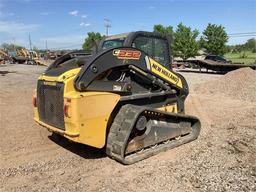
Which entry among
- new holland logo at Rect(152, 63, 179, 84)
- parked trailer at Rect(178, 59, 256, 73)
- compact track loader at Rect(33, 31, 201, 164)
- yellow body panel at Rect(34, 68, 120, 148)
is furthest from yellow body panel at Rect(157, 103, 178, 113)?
parked trailer at Rect(178, 59, 256, 73)

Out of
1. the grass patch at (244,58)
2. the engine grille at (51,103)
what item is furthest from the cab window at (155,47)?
the grass patch at (244,58)

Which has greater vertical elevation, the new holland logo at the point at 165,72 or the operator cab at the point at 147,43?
the operator cab at the point at 147,43

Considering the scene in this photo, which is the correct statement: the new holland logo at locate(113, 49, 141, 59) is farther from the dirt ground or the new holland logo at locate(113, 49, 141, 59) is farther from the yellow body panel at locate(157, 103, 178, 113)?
the dirt ground

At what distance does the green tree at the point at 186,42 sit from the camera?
4791 cm

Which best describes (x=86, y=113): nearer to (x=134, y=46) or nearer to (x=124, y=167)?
(x=124, y=167)

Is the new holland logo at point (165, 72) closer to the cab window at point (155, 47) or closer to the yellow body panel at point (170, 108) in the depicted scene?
the cab window at point (155, 47)

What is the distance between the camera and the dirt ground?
15.0 feet

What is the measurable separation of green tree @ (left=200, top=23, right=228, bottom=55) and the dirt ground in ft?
141

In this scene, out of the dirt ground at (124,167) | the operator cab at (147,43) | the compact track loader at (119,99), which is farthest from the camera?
the operator cab at (147,43)

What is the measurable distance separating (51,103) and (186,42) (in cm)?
4452

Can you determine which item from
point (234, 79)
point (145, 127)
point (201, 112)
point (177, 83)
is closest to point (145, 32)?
point (177, 83)

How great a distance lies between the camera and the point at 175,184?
4.57 meters

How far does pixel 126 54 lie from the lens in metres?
5.62

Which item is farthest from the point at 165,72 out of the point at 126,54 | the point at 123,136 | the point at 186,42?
the point at 186,42
